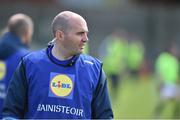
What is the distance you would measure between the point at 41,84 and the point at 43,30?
26.7 m

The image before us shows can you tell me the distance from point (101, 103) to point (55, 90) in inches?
15.3

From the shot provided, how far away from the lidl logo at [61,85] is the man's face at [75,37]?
0.20 metres

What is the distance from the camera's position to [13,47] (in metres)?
9.18

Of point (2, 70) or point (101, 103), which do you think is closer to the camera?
point (101, 103)

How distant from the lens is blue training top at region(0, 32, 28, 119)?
9.17m

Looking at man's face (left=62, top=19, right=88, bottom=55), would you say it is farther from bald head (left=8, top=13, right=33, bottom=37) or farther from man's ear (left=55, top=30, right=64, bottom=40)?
bald head (left=8, top=13, right=33, bottom=37)

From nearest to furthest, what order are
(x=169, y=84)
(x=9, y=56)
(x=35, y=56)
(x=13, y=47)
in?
(x=35, y=56) < (x=13, y=47) < (x=9, y=56) < (x=169, y=84)

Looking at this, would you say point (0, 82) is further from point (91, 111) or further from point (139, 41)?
point (139, 41)

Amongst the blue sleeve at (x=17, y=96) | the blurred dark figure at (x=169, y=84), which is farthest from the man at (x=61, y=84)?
the blurred dark figure at (x=169, y=84)

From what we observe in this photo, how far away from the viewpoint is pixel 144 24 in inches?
1345

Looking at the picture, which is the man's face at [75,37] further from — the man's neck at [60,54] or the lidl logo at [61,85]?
the lidl logo at [61,85]

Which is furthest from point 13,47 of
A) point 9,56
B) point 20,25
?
point 20,25

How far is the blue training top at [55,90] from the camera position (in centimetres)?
617

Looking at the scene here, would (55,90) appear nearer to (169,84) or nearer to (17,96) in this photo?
(17,96)
